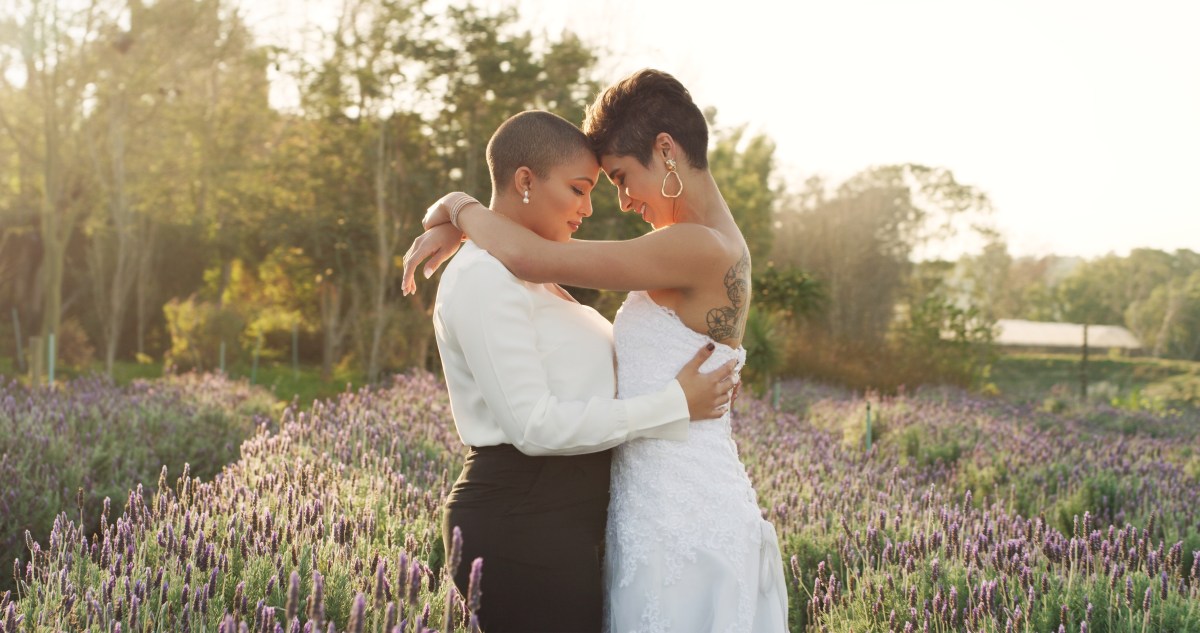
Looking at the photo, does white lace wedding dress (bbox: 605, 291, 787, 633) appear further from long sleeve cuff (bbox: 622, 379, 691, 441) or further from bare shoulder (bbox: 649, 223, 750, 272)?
bare shoulder (bbox: 649, 223, 750, 272)

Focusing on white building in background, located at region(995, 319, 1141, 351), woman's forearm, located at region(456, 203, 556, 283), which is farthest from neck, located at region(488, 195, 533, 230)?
white building in background, located at region(995, 319, 1141, 351)

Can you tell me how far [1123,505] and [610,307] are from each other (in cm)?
1036

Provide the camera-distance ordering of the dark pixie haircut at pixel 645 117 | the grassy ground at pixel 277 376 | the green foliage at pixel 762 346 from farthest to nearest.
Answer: the grassy ground at pixel 277 376 → the green foliage at pixel 762 346 → the dark pixie haircut at pixel 645 117

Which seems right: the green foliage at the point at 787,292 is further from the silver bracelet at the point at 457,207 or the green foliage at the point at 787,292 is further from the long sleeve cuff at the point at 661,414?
the long sleeve cuff at the point at 661,414

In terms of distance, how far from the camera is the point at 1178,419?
1306 centimetres

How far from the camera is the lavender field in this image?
2.62m

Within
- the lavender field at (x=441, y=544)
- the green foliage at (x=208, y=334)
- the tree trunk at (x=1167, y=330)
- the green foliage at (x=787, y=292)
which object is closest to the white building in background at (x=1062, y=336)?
the tree trunk at (x=1167, y=330)

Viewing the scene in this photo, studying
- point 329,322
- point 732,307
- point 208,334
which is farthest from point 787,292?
point 732,307

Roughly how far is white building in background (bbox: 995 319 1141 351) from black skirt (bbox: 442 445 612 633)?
4467 centimetres

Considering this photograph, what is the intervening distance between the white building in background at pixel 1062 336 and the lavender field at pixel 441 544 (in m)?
40.6

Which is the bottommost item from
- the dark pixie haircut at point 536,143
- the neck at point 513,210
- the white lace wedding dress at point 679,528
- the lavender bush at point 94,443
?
the lavender bush at point 94,443

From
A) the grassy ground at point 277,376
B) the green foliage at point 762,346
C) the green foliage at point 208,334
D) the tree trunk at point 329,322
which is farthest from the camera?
the tree trunk at point 329,322

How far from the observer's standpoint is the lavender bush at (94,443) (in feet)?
15.3

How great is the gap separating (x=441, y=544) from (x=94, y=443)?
3678 mm
